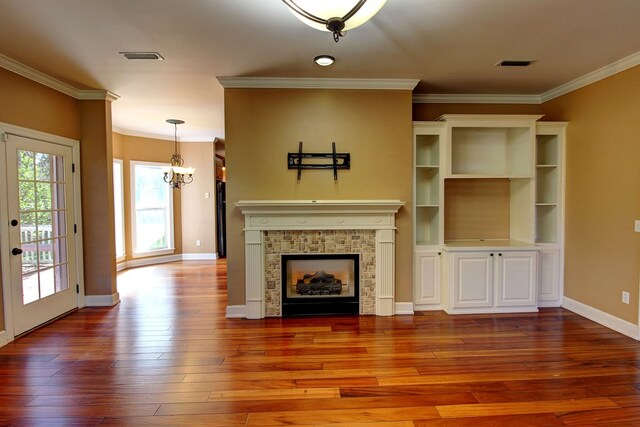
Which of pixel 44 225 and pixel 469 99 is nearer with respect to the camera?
pixel 44 225

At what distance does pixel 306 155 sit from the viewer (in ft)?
12.4

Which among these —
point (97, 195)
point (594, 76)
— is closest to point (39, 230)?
point (97, 195)

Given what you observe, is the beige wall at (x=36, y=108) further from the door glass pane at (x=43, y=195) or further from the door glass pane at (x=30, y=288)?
the door glass pane at (x=43, y=195)

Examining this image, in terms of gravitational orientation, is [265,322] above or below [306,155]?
below

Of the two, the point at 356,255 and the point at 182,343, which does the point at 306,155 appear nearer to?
the point at 356,255

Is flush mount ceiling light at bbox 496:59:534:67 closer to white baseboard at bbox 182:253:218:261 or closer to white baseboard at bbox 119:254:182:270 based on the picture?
white baseboard at bbox 182:253:218:261

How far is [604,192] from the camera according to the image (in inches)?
139

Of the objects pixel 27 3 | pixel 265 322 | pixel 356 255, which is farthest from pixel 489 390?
pixel 27 3

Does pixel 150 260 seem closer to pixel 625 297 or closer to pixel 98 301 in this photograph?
pixel 98 301

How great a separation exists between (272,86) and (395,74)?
1.34 m

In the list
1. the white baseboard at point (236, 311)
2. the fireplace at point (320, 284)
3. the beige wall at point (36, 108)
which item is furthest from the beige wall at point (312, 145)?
the beige wall at point (36, 108)

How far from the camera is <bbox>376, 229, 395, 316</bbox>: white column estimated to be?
3811mm

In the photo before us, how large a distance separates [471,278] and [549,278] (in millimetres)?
1089

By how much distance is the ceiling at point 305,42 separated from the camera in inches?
92.4
